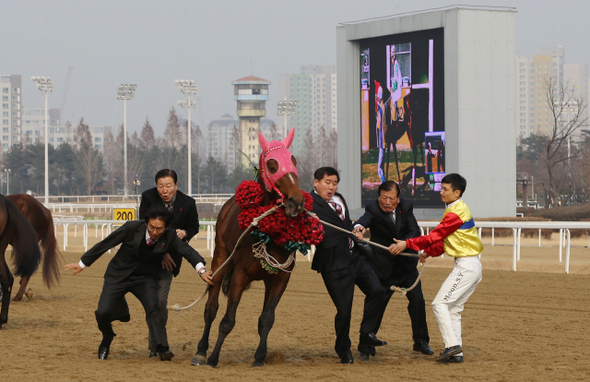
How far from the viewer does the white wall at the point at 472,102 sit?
27500 mm

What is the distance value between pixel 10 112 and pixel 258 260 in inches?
6323

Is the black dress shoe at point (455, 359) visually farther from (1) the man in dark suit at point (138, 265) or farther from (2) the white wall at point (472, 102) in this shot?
(2) the white wall at point (472, 102)

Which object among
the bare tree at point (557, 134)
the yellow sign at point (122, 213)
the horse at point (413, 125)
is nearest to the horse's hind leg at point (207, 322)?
the yellow sign at point (122, 213)

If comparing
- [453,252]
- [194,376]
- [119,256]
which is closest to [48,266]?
→ [119,256]

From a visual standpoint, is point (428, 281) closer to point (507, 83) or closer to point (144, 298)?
point (144, 298)

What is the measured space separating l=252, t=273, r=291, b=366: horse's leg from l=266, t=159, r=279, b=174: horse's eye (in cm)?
81

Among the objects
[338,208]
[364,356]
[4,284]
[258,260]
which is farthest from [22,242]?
[364,356]

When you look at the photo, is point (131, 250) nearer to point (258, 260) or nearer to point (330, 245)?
point (258, 260)

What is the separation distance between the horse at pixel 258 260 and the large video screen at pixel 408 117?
20.1 meters

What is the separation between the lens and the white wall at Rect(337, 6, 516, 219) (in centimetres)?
2750

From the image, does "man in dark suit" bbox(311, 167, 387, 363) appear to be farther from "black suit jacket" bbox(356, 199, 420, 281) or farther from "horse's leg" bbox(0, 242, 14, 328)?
"horse's leg" bbox(0, 242, 14, 328)

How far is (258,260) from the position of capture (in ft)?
20.1

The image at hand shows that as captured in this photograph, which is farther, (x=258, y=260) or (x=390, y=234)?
(x=390, y=234)

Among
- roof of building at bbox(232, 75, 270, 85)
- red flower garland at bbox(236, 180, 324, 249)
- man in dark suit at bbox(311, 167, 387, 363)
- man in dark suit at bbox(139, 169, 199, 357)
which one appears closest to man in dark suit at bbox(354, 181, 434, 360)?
man in dark suit at bbox(311, 167, 387, 363)
